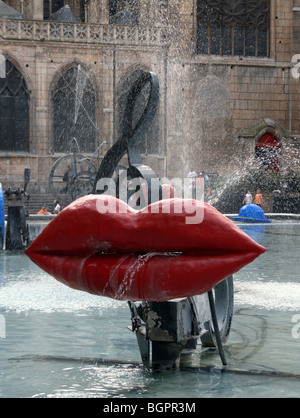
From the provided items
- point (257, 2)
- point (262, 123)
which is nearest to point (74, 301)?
point (262, 123)

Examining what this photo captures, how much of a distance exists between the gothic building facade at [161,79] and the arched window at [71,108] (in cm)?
4

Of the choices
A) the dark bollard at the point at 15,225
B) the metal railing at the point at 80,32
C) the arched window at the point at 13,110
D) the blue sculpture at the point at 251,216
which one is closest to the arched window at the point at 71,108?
the arched window at the point at 13,110

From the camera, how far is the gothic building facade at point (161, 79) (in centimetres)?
3150

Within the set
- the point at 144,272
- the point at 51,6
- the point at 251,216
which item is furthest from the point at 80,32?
the point at 144,272

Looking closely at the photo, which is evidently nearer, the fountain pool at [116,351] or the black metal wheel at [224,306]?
the fountain pool at [116,351]

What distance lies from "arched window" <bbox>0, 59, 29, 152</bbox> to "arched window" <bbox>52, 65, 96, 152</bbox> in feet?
3.80

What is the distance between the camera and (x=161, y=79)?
3284 centimetres

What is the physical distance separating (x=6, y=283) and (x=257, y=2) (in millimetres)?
29555

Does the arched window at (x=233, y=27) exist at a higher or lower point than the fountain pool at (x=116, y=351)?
higher

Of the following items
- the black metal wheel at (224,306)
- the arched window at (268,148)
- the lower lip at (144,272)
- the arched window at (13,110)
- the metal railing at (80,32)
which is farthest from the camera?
the arched window at (268,148)

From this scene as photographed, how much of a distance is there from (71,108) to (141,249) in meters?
28.6

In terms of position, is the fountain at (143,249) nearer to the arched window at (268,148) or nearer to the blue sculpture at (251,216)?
the blue sculpture at (251,216)

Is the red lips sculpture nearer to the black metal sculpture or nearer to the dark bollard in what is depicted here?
the black metal sculpture

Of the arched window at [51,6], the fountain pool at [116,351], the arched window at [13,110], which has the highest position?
the arched window at [51,6]
